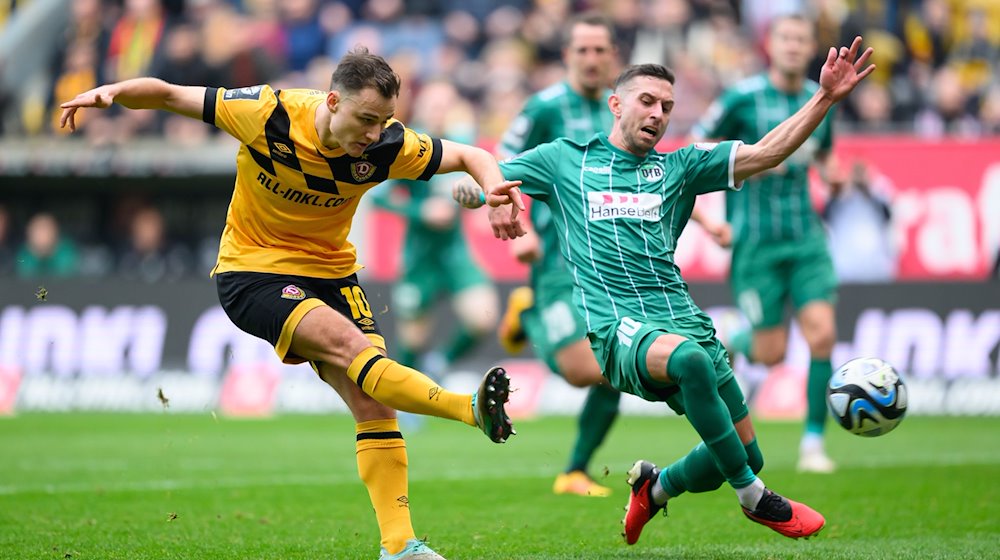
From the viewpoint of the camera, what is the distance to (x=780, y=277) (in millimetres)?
10148

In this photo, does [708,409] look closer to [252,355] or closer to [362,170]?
[362,170]

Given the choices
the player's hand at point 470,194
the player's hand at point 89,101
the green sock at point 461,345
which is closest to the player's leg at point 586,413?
the player's hand at point 470,194

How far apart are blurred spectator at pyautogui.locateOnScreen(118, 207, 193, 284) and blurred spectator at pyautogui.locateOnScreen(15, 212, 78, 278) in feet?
2.46

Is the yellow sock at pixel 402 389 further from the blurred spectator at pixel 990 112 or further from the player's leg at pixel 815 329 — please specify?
the blurred spectator at pixel 990 112

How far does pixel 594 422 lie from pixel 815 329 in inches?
79.4

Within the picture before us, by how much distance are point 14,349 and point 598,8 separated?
30.8 feet

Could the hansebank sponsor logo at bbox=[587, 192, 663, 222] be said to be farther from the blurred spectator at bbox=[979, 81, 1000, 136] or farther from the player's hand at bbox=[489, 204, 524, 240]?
the blurred spectator at bbox=[979, 81, 1000, 136]

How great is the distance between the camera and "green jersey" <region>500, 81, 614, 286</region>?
8.98 metres

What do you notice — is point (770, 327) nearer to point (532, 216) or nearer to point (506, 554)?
point (532, 216)

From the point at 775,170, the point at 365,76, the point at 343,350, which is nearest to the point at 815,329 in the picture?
the point at 775,170

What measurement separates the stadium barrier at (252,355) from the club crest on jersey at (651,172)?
8190 millimetres

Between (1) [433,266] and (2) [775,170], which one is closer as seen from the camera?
(2) [775,170]

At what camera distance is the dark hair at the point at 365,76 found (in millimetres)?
5684

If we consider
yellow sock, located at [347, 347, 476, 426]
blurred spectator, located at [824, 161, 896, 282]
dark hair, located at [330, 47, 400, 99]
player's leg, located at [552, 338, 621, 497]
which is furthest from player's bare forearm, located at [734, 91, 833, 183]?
Answer: blurred spectator, located at [824, 161, 896, 282]
